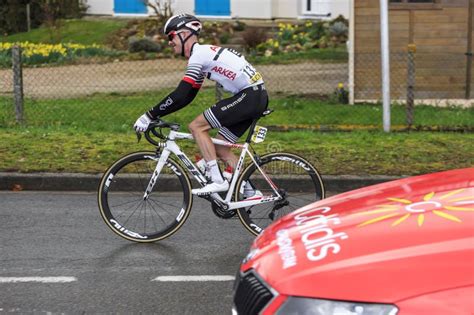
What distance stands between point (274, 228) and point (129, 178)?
2649mm

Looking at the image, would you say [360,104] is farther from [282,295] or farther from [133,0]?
[133,0]

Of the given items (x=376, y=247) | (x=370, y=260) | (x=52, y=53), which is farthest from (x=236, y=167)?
(x=52, y=53)

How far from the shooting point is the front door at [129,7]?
30438 mm

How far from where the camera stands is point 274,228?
3.79 metres

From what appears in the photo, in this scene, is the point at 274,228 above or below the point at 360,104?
above

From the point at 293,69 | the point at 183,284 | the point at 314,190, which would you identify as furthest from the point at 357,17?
the point at 183,284

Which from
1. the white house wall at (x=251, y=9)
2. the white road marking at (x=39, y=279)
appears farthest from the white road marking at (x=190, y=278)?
the white house wall at (x=251, y=9)

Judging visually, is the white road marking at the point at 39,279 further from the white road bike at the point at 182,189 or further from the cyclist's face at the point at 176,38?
the cyclist's face at the point at 176,38

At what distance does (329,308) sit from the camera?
2844 millimetres

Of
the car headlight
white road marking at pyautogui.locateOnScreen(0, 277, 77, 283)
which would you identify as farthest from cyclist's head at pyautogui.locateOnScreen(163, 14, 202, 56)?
the car headlight

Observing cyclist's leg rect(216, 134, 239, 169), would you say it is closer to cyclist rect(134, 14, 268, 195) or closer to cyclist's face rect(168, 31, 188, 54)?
cyclist rect(134, 14, 268, 195)

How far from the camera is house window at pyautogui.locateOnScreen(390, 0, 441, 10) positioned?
15174 mm

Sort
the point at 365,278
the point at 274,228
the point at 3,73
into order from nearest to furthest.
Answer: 1. the point at 365,278
2. the point at 274,228
3. the point at 3,73

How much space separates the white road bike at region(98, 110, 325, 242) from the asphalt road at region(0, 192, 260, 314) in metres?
0.19
